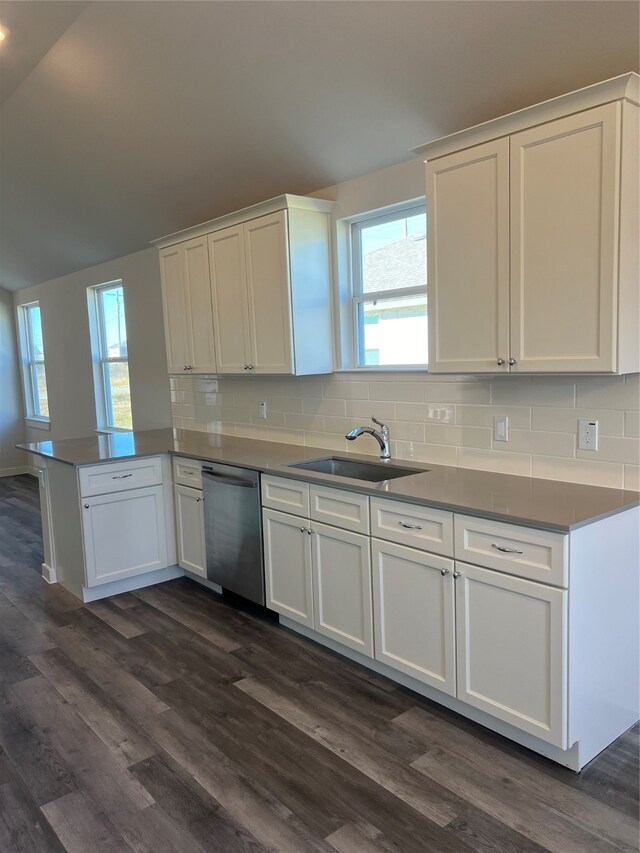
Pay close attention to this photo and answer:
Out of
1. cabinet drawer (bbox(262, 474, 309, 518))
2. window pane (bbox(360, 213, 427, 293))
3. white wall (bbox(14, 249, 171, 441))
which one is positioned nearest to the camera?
cabinet drawer (bbox(262, 474, 309, 518))

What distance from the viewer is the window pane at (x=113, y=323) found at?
6.24 meters

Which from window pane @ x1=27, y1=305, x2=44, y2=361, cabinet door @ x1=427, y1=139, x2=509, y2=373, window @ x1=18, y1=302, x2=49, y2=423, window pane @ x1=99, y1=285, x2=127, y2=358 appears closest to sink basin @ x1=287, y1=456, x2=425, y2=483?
cabinet door @ x1=427, y1=139, x2=509, y2=373

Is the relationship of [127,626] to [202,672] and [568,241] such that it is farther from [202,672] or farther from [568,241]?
[568,241]

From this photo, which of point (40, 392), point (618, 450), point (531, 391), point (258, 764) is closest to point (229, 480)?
point (258, 764)

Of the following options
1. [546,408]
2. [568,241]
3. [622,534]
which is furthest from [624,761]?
[568,241]

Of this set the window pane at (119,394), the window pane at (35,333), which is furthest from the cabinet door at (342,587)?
the window pane at (35,333)

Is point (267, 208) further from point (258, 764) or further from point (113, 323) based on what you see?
point (113, 323)

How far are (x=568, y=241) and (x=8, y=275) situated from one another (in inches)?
281

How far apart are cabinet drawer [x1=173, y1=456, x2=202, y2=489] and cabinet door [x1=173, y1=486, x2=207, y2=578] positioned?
0.04 m

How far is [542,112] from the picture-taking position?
222 centimetres

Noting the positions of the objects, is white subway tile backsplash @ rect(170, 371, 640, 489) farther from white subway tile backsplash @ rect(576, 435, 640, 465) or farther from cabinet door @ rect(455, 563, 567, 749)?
cabinet door @ rect(455, 563, 567, 749)

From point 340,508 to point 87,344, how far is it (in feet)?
15.4

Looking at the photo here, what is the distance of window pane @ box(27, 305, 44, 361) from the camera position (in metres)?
8.05

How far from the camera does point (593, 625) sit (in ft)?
7.00
